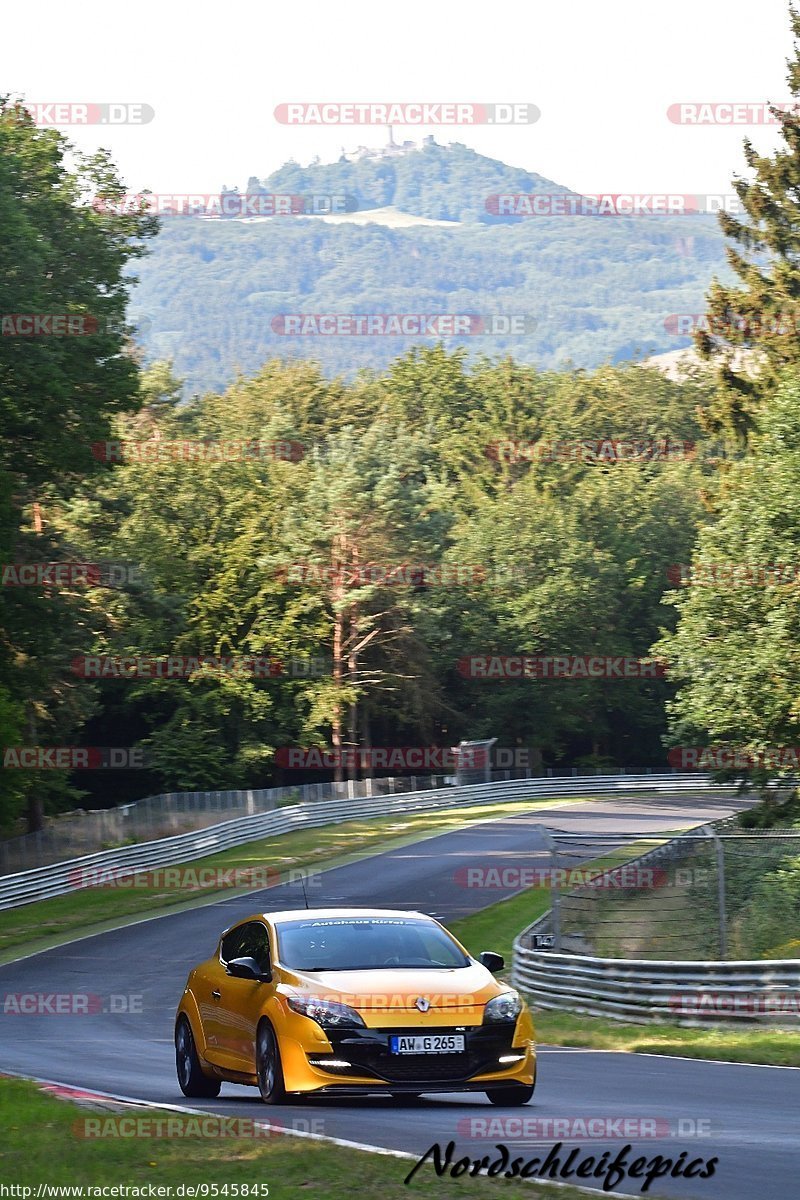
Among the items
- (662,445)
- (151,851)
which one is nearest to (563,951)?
(151,851)

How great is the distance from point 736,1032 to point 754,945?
14.5 feet

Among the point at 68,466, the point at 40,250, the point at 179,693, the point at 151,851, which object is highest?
the point at 40,250

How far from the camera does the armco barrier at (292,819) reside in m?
40.9

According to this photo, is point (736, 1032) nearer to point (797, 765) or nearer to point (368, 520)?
point (797, 765)

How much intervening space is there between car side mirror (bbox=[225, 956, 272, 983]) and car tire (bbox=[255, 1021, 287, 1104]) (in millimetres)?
377

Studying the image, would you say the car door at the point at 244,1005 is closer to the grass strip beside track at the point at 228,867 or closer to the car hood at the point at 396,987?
the car hood at the point at 396,987

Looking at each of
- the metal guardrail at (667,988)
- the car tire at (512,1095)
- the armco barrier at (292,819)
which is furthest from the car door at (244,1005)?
the armco barrier at (292,819)

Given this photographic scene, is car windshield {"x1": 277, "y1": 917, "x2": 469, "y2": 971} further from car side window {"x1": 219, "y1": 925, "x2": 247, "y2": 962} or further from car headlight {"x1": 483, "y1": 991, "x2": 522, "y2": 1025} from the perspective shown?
car side window {"x1": 219, "y1": 925, "x2": 247, "y2": 962}

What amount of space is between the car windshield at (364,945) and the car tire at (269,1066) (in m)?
0.52

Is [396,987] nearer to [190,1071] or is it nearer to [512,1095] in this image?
[512,1095]

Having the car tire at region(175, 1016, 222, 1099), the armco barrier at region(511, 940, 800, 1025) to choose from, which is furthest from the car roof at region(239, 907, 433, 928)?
the armco barrier at region(511, 940, 800, 1025)

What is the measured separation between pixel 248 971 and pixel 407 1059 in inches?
58.9

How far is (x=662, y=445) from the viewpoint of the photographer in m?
96.8

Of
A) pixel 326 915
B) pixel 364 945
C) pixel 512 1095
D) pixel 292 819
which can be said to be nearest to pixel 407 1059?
pixel 512 1095
